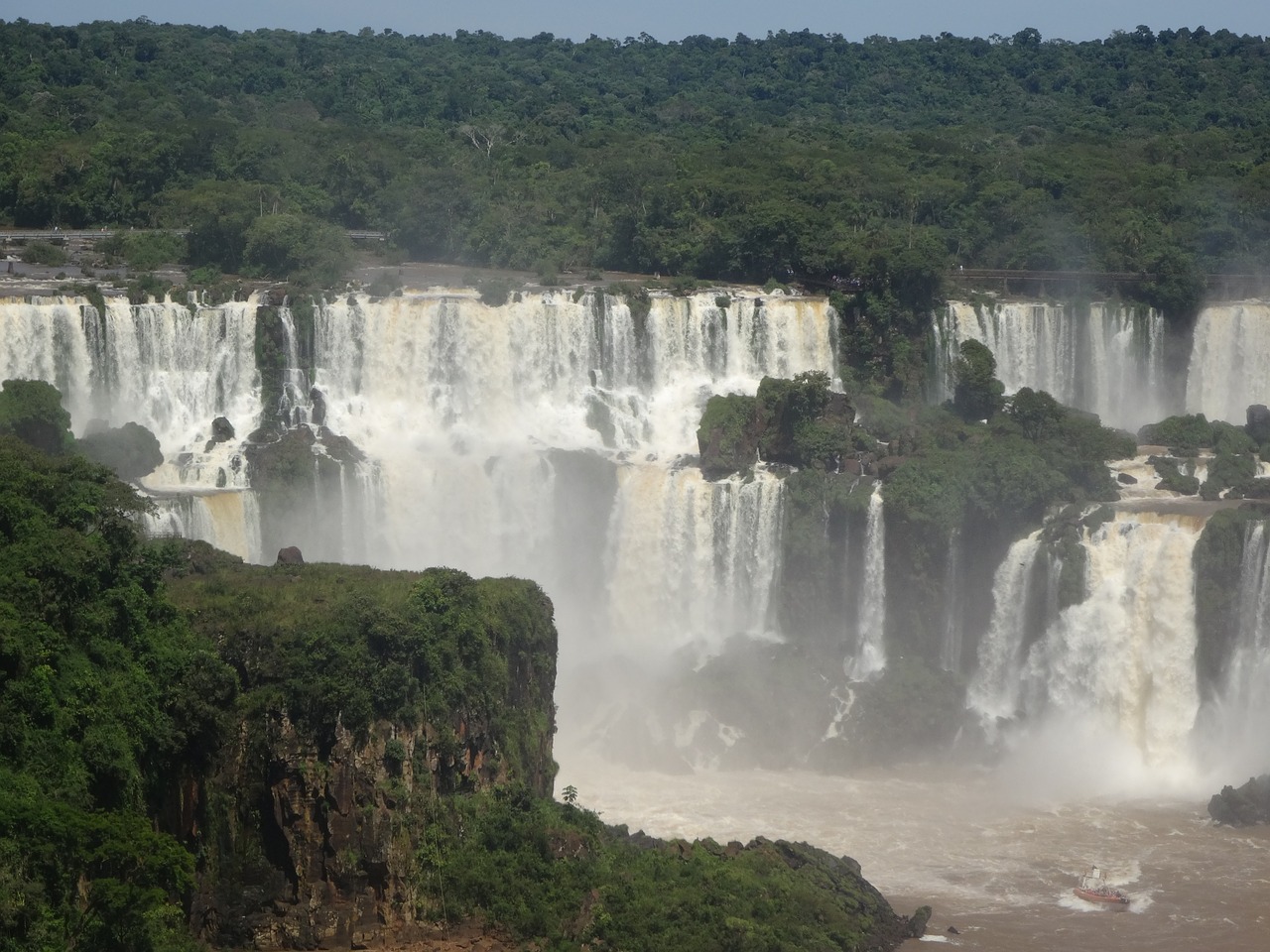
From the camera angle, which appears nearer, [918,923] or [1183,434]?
[918,923]

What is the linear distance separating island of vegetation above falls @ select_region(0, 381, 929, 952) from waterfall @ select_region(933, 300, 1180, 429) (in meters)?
27.1

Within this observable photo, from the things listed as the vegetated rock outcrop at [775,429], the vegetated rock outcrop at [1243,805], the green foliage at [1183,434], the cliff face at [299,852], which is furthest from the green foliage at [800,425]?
the cliff face at [299,852]

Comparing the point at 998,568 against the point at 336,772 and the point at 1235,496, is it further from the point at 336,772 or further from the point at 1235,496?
the point at 336,772

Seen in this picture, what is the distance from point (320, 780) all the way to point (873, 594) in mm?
21333

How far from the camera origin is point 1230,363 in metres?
63.9

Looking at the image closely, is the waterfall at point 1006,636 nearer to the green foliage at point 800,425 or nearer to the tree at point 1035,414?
the tree at point 1035,414

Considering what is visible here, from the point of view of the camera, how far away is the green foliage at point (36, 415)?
49.8m

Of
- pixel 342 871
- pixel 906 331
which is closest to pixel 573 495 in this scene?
pixel 906 331

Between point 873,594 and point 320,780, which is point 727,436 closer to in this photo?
point 873,594

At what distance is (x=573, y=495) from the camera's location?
183 ft

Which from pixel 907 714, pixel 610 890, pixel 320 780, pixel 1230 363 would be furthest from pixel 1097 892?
pixel 1230 363

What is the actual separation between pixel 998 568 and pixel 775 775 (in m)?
7.42

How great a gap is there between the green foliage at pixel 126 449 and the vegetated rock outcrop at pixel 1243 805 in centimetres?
2378

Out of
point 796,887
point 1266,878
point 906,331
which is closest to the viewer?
point 796,887
